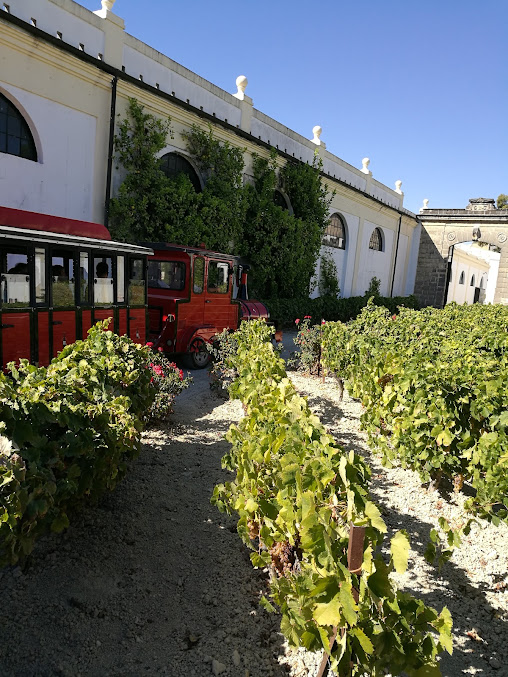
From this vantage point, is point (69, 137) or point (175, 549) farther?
point (69, 137)

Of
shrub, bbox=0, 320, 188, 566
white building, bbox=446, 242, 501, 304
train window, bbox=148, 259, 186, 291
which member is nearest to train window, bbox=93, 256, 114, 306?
train window, bbox=148, 259, 186, 291

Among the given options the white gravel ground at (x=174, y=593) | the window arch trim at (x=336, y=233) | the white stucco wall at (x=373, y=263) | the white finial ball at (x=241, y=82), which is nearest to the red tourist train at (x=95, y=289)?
the white gravel ground at (x=174, y=593)

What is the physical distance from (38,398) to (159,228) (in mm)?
11034

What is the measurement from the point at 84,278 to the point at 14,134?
17.3 feet

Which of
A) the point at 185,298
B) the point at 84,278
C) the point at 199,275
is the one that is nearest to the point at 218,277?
the point at 199,275

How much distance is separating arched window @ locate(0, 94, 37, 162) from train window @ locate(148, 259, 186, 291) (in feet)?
12.7

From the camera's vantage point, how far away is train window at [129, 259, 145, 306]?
8242 millimetres

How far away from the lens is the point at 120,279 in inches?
316

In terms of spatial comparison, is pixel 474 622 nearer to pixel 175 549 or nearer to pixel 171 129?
pixel 175 549

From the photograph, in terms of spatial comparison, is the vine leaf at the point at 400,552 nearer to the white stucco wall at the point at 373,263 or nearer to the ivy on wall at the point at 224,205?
the ivy on wall at the point at 224,205

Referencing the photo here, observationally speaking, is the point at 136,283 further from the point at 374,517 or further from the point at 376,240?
the point at 376,240

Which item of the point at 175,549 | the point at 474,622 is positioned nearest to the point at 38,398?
the point at 175,549

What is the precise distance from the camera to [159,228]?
13.3m

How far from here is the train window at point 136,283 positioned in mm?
8242
